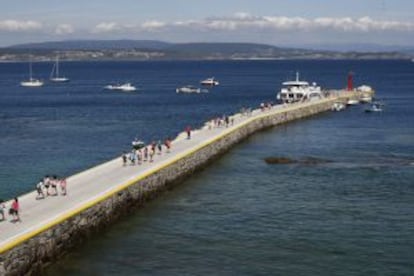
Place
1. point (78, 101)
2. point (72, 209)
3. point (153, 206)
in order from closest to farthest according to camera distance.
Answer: point (72, 209) → point (153, 206) → point (78, 101)

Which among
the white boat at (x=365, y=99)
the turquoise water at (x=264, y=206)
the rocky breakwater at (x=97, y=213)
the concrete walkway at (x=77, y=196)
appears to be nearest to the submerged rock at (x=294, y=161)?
the turquoise water at (x=264, y=206)

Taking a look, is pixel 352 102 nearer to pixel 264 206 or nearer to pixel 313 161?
pixel 313 161

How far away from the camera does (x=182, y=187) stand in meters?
47.8

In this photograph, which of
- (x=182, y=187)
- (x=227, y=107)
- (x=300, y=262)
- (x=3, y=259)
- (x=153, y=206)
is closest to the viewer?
(x=3, y=259)

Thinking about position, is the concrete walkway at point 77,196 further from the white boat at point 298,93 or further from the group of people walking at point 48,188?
the white boat at point 298,93

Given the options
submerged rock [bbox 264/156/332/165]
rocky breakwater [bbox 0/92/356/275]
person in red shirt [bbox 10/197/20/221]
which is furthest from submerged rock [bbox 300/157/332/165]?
person in red shirt [bbox 10/197/20/221]

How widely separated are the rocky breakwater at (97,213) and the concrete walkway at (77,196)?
8cm

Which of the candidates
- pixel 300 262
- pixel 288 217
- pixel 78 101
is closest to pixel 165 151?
pixel 288 217

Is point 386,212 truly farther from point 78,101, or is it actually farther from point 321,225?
point 78,101

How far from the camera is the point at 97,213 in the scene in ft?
117

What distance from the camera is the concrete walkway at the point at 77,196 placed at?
2997 centimetres

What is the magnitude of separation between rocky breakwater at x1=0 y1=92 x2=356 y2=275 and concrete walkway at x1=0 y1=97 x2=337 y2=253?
0.08 meters

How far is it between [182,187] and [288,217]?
34.8 feet

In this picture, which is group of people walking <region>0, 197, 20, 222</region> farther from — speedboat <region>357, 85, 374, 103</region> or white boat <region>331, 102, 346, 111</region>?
speedboat <region>357, 85, 374, 103</region>
